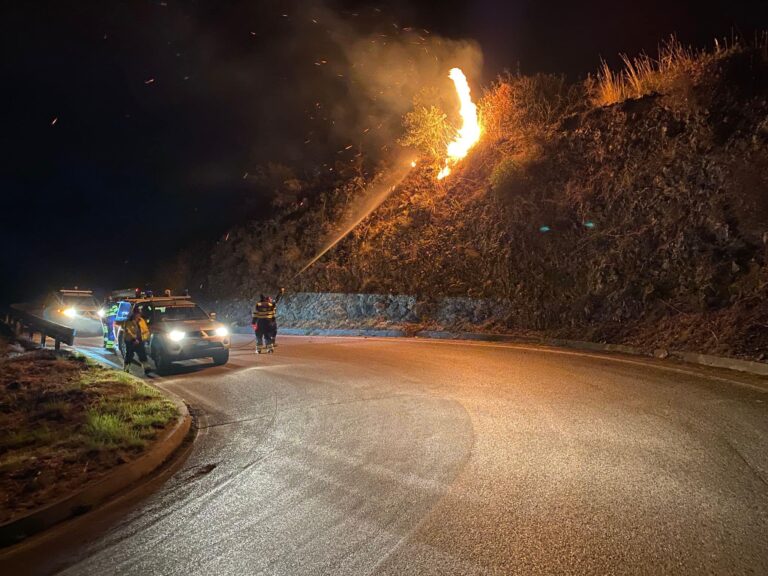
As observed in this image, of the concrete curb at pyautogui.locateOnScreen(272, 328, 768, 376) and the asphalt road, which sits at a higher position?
the concrete curb at pyautogui.locateOnScreen(272, 328, 768, 376)

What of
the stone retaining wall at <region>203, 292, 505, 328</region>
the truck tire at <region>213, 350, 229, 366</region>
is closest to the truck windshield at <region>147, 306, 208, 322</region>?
the truck tire at <region>213, 350, 229, 366</region>

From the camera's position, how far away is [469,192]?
2706 cm

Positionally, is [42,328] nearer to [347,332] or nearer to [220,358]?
[220,358]

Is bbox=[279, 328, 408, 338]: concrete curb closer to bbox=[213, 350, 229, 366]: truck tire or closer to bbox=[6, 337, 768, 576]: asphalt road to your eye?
bbox=[213, 350, 229, 366]: truck tire

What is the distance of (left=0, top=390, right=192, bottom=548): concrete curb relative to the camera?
188 inches

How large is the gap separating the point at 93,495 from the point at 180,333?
866 centimetres

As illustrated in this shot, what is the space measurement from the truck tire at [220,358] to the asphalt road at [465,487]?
4.27m

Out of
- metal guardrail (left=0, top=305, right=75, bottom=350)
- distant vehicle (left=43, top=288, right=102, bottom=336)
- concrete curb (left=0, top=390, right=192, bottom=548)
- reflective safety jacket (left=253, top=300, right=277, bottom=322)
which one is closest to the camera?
concrete curb (left=0, top=390, right=192, bottom=548)

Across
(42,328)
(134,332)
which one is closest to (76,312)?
(42,328)

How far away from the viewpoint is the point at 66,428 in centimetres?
788

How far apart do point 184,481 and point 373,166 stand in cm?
3090

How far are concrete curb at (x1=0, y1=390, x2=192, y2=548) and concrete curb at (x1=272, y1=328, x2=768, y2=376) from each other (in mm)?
10651

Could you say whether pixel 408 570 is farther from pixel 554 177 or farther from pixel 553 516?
pixel 554 177

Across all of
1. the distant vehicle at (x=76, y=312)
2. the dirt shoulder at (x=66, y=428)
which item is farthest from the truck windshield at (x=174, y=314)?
the distant vehicle at (x=76, y=312)
